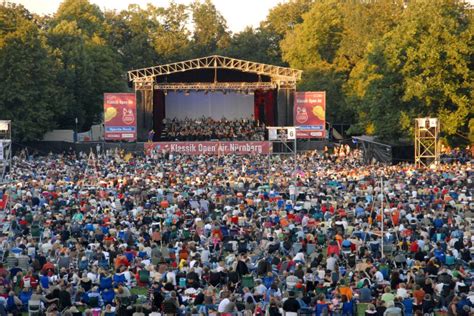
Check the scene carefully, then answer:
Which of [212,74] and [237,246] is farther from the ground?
[212,74]

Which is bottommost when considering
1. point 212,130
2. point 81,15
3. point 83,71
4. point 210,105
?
point 212,130

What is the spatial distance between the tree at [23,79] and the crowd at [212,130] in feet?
24.0

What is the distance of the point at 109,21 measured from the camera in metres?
82.4

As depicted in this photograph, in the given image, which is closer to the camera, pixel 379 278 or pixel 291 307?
pixel 291 307

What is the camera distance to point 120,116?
52.6 m

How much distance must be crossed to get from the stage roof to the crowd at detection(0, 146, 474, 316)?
17754mm

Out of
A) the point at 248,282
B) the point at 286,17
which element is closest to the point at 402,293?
the point at 248,282

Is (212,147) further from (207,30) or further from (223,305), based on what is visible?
(223,305)

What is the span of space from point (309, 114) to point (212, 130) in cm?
600

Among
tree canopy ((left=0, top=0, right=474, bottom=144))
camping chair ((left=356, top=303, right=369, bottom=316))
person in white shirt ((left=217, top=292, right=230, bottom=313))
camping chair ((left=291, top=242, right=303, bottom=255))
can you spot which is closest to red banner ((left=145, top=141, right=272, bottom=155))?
tree canopy ((left=0, top=0, right=474, bottom=144))

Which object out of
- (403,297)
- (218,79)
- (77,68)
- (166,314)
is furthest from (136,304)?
(77,68)

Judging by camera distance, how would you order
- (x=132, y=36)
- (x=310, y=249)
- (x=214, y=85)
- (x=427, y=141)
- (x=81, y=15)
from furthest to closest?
(x=132, y=36), (x=81, y=15), (x=214, y=85), (x=427, y=141), (x=310, y=249)

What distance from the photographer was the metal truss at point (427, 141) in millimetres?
41156

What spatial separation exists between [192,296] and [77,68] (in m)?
48.9
